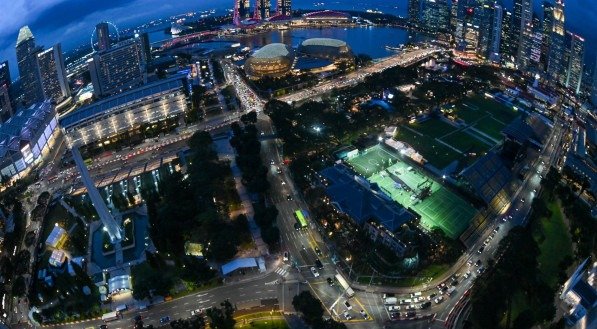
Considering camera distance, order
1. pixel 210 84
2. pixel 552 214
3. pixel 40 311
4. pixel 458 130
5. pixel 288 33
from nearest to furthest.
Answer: pixel 40 311, pixel 552 214, pixel 458 130, pixel 210 84, pixel 288 33

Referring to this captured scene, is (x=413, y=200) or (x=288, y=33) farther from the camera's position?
(x=288, y=33)

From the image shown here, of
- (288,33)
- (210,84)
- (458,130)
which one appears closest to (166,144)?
(210,84)

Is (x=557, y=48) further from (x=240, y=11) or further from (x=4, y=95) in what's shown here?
(x=4, y=95)

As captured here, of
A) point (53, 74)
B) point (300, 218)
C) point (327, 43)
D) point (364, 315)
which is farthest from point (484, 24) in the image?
point (53, 74)

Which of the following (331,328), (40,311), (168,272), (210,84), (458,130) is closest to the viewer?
(331,328)

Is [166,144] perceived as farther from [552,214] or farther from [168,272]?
[552,214]

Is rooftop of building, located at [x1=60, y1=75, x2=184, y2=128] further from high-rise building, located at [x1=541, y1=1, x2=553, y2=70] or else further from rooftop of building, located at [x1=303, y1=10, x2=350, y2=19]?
high-rise building, located at [x1=541, y1=1, x2=553, y2=70]

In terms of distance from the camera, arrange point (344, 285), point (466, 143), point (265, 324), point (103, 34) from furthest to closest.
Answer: point (103, 34)
point (466, 143)
point (344, 285)
point (265, 324)
